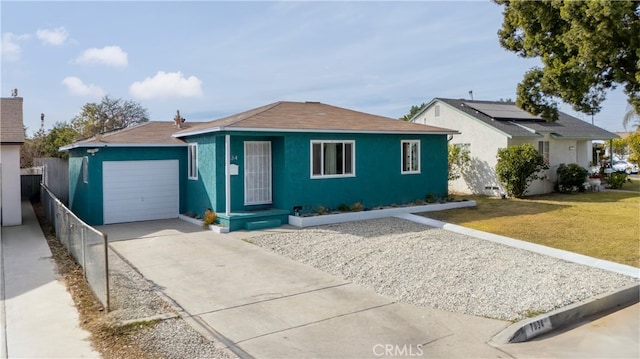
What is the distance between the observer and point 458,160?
69.5 feet

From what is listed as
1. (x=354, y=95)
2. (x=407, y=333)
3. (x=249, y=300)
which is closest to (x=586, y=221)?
(x=407, y=333)

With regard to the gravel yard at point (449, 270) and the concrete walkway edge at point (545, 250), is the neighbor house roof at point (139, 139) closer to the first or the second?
the gravel yard at point (449, 270)

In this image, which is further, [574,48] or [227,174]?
[574,48]

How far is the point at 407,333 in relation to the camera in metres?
5.42

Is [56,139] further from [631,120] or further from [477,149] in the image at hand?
[631,120]

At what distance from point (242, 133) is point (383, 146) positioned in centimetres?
525

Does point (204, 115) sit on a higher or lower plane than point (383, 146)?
higher

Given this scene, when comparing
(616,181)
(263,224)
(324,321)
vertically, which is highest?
(616,181)

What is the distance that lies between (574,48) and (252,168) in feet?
36.0

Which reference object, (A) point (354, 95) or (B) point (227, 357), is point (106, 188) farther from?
(A) point (354, 95)

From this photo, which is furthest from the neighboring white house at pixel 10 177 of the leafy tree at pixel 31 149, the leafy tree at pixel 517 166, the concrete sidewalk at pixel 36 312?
the leafy tree at pixel 517 166

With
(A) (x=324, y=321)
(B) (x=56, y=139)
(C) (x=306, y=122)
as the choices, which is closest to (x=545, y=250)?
(A) (x=324, y=321)

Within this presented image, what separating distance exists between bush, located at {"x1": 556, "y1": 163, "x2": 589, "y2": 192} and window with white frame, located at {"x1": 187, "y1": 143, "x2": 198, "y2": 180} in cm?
1729

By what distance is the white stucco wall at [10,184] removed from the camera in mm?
13680
